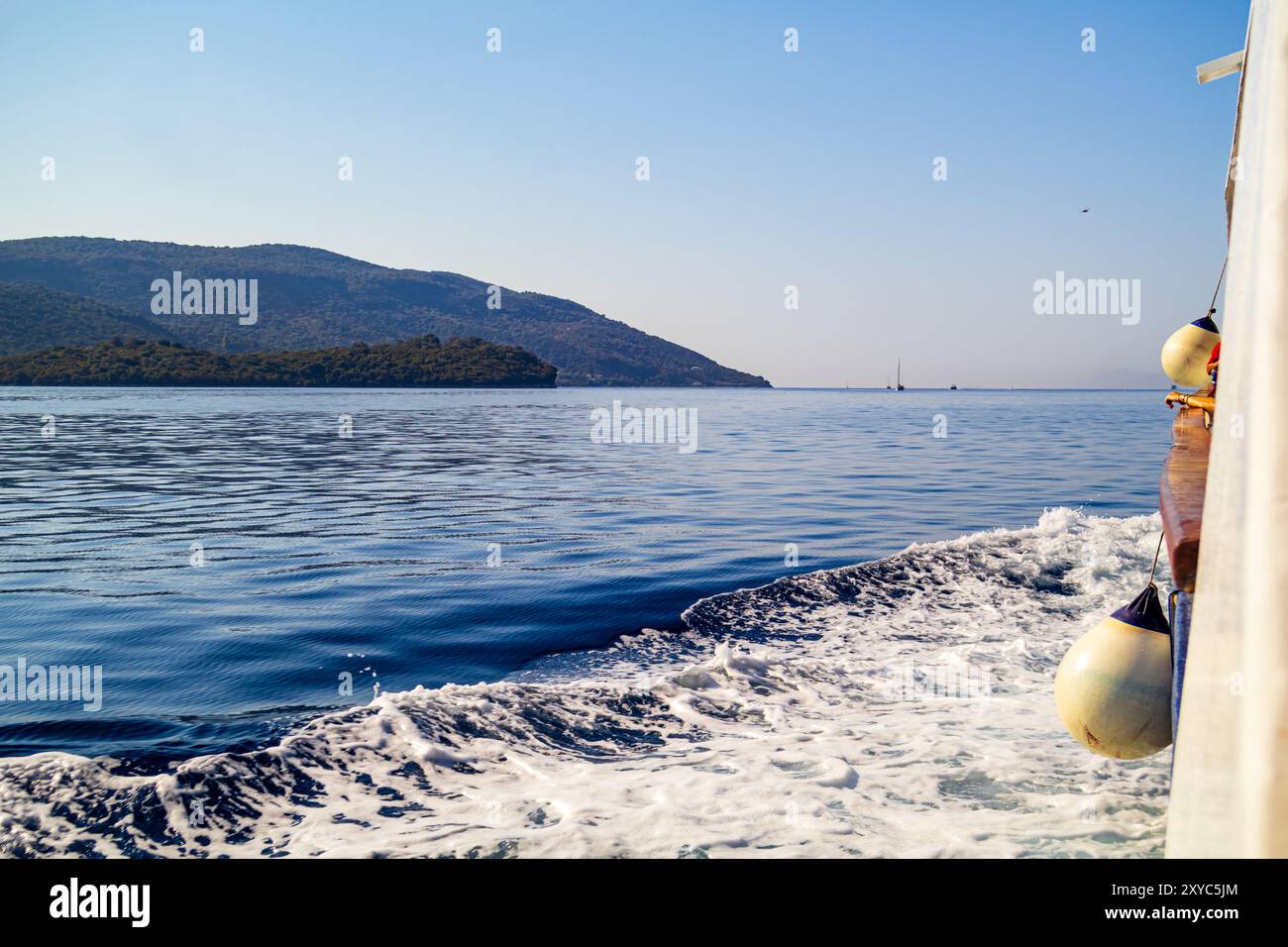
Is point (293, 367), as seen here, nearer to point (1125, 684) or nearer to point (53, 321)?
point (53, 321)

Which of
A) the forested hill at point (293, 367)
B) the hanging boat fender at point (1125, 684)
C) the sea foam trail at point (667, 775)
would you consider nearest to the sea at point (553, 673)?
the sea foam trail at point (667, 775)

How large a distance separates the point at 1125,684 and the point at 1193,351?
612cm

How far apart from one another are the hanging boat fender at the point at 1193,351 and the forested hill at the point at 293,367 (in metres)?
124

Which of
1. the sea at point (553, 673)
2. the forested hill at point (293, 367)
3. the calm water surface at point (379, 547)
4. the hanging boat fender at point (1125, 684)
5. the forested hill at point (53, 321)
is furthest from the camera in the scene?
the forested hill at point (53, 321)

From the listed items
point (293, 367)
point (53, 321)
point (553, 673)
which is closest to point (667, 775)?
point (553, 673)

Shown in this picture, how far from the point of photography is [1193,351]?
9445 mm

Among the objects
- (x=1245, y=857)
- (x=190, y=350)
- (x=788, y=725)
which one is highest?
(x=190, y=350)

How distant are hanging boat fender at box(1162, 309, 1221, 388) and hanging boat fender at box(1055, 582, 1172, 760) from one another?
5577 millimetres

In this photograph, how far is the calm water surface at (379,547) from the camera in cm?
778

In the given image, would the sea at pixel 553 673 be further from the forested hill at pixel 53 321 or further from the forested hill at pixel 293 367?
the forested hill at pixel 53 321
